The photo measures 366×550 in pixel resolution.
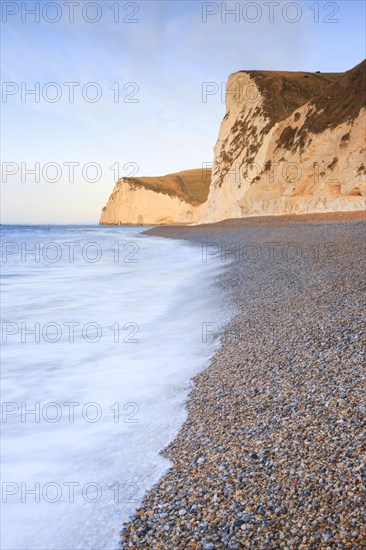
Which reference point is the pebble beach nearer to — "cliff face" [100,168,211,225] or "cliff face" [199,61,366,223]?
"cliff face" [199,61,366,223]

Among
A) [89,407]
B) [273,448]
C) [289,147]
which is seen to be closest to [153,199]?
[289,147]

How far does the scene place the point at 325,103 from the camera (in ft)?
95.4

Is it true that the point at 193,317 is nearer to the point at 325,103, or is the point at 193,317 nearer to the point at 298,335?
the point at 298,335

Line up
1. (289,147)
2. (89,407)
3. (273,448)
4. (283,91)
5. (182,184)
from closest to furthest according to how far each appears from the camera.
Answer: (273,448), (89,407), (289,147), (283,91), (182,184)

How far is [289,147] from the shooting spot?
3150 centimetres

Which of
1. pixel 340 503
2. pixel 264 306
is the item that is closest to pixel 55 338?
pixel 264 306

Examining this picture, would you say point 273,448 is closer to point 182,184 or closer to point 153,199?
point 153,199

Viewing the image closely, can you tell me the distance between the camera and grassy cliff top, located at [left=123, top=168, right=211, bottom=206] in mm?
97438

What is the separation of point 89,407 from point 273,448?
2.32 metres

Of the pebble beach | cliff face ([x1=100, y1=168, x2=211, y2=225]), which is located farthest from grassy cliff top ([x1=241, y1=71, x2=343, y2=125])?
cliff face ([x1=100, y1=168, x2=211, y2=225])

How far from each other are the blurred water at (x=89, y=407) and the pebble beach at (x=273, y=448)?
0.28 m

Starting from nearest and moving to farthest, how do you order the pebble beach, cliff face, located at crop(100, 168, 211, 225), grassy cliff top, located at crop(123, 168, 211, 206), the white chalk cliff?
the pebble beach, the white chalk cliff, cliff face, located at crop(100, 168, 211, 225), grassy cliff top, located at crop(123, 168, 211, 206)

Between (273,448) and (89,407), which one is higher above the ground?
(273,448)

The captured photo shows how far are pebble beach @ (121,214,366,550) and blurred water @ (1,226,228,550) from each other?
28 centimetres
